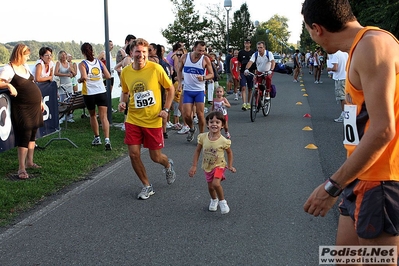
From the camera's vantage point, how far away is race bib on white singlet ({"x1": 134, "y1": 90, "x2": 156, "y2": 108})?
6016 millimetres

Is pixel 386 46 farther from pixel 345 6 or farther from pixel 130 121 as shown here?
pixel 130 121

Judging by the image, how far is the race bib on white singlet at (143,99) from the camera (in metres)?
6.02

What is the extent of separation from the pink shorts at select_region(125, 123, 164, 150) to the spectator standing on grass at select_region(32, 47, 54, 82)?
13.1 feet

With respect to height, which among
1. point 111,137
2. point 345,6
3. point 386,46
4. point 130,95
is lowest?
point 111,137

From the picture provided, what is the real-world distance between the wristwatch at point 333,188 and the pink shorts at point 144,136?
3.99 meters

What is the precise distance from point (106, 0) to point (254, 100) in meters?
4.55

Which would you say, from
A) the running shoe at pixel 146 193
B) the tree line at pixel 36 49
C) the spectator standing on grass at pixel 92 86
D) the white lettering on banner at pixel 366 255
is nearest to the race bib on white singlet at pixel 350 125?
the white lettering on banner at pixel 366 255

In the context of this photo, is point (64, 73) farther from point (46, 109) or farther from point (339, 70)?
point (339, 70)

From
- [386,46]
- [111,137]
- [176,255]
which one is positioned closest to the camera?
[386,46]

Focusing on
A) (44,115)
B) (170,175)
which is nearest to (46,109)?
(44,115)

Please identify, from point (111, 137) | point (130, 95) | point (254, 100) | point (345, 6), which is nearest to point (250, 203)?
point (130, 95)

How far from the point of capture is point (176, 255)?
4133 millimetres

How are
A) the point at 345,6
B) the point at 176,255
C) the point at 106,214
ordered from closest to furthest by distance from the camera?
1. the point at 345,6
2. the point at 176,255
3. the point at 106,214

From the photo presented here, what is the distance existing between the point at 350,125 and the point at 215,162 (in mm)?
2996
